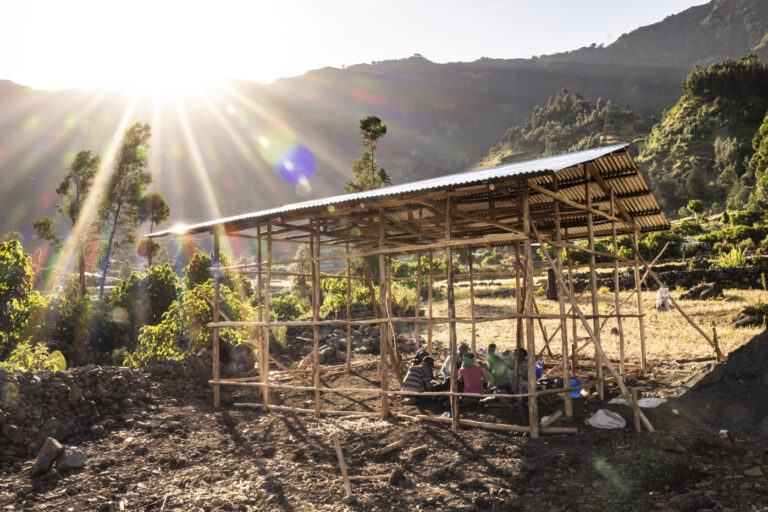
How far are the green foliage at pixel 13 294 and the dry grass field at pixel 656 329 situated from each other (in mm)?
13141

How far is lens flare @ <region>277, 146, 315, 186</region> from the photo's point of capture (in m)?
151

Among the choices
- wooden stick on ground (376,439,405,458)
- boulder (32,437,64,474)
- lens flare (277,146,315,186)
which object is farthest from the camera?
lens flare (277,146,315,186)

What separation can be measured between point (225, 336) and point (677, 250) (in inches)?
978

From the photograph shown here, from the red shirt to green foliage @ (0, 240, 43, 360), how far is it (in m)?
10.9

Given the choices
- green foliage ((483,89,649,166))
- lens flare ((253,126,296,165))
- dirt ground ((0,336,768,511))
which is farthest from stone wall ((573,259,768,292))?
lens flare ((253,126,296,165))

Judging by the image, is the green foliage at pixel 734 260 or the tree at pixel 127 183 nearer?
the green foliage at pixel 734 260

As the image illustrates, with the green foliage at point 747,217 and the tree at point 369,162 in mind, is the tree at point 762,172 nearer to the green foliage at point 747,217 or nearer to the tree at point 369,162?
the green foliage at point 747,217

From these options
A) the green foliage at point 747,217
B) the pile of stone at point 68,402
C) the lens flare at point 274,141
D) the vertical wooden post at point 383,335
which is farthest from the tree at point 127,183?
the lens flare at point 274,141

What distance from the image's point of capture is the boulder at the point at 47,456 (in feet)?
23.5

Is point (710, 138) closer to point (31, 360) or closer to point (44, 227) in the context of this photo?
point (44, 227)

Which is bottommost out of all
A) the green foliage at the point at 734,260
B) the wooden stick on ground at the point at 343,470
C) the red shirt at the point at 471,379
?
the green foliage at the point at 734,260

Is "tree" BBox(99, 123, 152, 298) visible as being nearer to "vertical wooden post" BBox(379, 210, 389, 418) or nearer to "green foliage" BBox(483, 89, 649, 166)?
"vertical wooden post" BBox(379, 210, 389, 418)

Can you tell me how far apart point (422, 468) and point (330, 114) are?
596ft

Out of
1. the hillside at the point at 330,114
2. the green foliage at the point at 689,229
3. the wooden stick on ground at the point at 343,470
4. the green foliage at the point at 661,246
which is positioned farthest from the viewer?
the hillside at the point at 330,114
